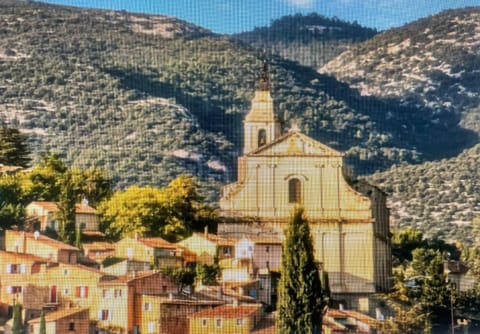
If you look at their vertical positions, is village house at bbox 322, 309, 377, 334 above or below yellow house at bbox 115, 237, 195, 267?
below

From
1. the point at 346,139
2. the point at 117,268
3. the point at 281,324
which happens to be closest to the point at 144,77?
the point at 346,139

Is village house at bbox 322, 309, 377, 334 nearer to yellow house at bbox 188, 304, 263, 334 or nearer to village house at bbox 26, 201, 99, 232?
yellow house at bbox 188, 304, 263, 334

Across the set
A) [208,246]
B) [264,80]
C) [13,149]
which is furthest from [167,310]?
[264,80]

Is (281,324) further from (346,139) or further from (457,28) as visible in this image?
(457,28)

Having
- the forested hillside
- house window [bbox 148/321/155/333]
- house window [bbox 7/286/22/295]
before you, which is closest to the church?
house window [bbox 148/321/155/333]

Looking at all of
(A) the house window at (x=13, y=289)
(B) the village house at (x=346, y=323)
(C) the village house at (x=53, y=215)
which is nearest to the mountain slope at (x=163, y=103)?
(C) the village house at (x=53, y=215)

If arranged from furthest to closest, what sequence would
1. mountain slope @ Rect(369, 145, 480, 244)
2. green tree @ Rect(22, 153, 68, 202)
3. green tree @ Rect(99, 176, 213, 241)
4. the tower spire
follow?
the tower spire, mountain slope @ Rect(369, 145, 480, 244), green tree @ Rect(22, 153, 68, 202), green tree @ Rect(99, 176, 213, 241)

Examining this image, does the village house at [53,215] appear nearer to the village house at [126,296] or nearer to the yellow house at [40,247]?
the yellow house at [40,247]

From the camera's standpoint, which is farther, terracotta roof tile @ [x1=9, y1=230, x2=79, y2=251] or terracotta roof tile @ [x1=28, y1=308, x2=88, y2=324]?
terracotta roof tile @ [x1=9, y1=230, x2=79, y2=251]
